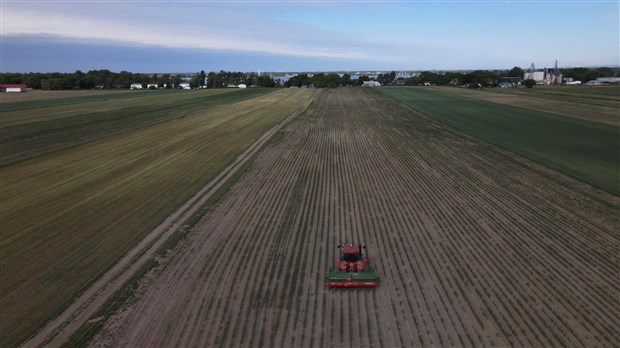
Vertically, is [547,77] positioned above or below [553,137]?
above

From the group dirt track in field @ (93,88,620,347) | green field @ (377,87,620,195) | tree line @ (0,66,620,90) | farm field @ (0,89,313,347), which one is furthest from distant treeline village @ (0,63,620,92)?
dirt track in field @ (93,88,620,347)

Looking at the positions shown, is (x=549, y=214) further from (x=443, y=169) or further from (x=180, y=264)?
(x=180, y=264)

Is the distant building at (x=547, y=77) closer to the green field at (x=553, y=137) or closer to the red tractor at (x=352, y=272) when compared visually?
the green field at (x=553, y=137)

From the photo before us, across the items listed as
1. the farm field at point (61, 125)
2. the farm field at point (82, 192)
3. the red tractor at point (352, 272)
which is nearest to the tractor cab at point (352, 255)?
the red tractor at point (352, 272)

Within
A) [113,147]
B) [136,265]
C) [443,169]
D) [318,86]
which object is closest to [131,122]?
[113,147]

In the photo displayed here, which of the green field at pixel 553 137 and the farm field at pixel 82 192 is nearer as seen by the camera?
the farm field at pixel 82 192

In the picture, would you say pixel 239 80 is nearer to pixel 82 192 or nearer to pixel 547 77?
pixel 547 77

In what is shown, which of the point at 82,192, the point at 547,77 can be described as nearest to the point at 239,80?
the point at 547,77

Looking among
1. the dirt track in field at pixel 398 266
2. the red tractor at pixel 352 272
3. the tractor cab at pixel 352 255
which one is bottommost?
the dirt track in field at pixel 398 266
